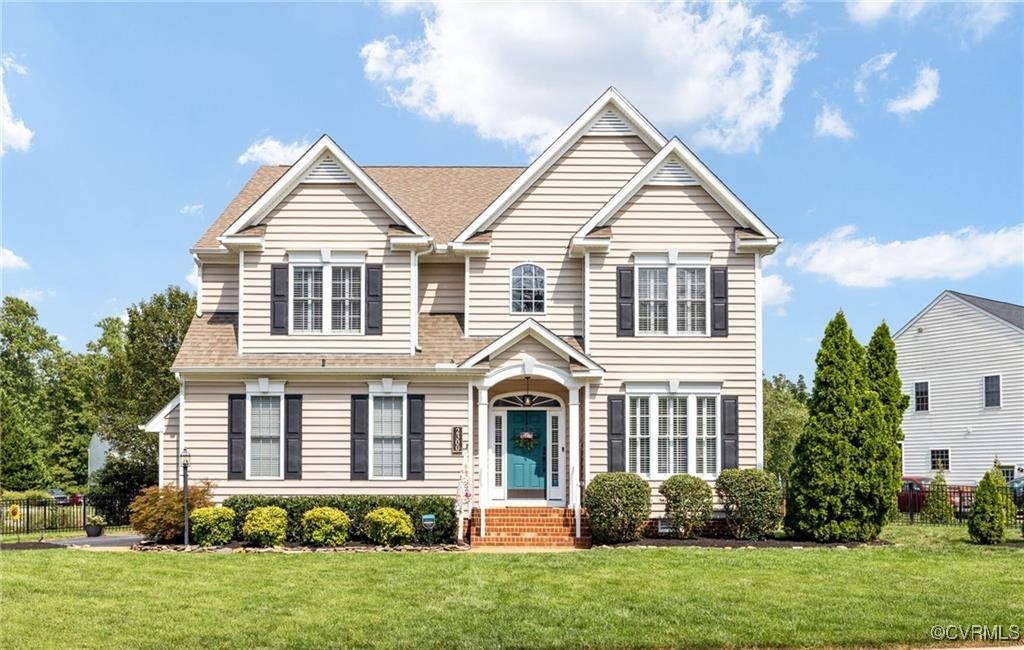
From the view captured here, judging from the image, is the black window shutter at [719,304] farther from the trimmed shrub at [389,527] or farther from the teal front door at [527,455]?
the trimmed shrub at [389,527]

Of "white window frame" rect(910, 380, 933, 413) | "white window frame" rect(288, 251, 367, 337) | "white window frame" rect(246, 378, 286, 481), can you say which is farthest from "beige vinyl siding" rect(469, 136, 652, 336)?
"white window frame" rect(910, 380, 933, 413)

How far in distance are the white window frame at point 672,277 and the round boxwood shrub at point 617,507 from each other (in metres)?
3.31

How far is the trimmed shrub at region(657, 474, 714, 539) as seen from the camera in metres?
19.0

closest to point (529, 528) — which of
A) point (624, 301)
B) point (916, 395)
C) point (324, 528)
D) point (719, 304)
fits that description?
point (324, 528)

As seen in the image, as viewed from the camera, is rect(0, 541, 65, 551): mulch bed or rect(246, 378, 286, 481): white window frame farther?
rect(246, 378, 286, 481): white window frame

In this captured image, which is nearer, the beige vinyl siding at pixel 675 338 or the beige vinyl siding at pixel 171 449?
the beige vinyl siding at pixel 171 449

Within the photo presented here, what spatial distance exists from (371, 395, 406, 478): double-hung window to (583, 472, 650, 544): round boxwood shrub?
391cm

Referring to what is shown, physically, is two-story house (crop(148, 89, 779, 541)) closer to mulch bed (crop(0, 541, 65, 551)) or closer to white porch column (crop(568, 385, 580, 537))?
white porch column (crop(568, 385, 580, 537))

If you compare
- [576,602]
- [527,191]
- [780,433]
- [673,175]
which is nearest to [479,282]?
[527,191]

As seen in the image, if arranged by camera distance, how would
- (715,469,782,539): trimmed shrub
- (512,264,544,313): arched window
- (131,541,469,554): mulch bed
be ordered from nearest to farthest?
1. (131,541,469,554): mulch bed
2. (715,469,782,539): trimmed shrub
3. (512,264,544,313): arched window

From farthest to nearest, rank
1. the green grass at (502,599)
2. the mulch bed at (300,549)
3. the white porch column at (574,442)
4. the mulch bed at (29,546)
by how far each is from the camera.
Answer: the white porch column at (574,442)
the mulch bed at (29,546)
the mulch bed at (300,549)
the green grass at (502,599)

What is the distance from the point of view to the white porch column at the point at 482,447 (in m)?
19.3

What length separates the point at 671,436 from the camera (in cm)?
1998

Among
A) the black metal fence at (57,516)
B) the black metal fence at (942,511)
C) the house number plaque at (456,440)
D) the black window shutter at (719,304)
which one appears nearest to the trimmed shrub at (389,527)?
the house number plaque at (456,440)
